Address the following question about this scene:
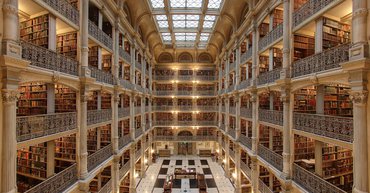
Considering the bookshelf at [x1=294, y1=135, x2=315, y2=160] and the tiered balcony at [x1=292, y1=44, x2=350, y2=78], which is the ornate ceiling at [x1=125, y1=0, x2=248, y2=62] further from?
the bookshelf at [x1=294, y1=135, x2=315, y2=160]

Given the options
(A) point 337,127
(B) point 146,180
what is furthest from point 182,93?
(A) point 337,127

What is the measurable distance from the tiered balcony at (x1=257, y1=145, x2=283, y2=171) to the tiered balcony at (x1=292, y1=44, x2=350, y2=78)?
3.28 metres

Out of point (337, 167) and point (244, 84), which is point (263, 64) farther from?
point (337, 167)

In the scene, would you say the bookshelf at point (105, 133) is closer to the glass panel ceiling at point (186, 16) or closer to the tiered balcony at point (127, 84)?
the tiered balcony at point (127, 84)

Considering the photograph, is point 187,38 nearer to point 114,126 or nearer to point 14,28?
point 114,126

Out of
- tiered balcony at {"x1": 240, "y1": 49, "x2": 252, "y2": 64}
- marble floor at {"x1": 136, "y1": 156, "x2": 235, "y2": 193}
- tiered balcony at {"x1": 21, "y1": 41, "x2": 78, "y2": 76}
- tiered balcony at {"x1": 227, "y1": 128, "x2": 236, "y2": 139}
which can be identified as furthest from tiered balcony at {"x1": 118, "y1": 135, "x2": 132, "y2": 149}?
tiered balcony at {"x1": 240, "y1": 49, "x2": 252, "y2": 64}

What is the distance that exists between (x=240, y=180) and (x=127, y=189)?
7.04 meters

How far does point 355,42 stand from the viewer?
4.93 meters

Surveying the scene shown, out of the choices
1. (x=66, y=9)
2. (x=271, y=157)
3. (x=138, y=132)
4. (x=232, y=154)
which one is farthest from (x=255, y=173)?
(x=66, y=9)

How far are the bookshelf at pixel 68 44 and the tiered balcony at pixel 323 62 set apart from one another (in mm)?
7797

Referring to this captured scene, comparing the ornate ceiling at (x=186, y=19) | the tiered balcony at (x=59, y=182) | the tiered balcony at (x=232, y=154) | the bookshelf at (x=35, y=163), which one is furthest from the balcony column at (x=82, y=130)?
the tiered balcony at (x=232, y=154)

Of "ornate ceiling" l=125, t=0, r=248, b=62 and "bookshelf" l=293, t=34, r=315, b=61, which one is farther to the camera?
"ornate ceiling" l=125, t=0, r=248, b=62

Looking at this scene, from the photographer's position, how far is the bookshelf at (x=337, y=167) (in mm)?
7750

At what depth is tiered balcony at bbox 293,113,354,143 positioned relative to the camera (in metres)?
5.36
